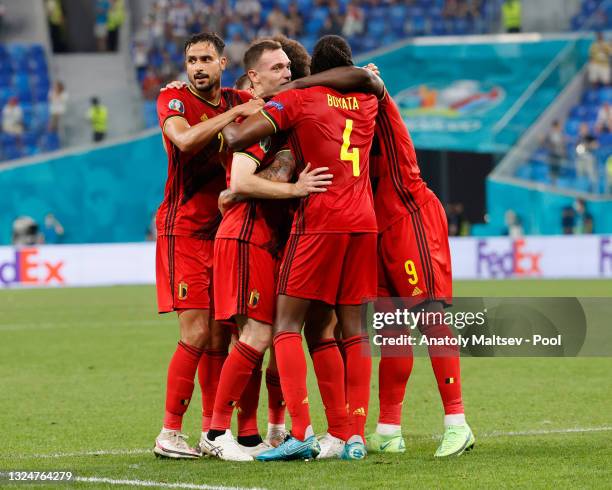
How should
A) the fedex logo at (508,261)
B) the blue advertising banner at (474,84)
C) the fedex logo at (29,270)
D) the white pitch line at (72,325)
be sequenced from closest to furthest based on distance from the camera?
the white pitch line at (72,325) < the fedex logo at (29,270) < the fedex logo at (508,261) < the blue advertising banner at (474,84)

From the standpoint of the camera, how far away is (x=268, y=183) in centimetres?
623

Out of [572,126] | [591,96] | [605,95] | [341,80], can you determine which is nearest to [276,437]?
[341,80]

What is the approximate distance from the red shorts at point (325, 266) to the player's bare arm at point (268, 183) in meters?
0.23

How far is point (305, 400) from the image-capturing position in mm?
6223

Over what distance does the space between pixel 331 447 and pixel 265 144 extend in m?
1.60

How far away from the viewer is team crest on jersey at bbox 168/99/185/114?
21.7ft

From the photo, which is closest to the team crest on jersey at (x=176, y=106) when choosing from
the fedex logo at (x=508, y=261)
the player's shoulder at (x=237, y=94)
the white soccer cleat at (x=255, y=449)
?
the player's shoulder at (x=237, y=94)

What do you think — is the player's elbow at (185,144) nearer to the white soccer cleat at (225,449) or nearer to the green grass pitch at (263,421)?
the white soccer cleat at (225,449)

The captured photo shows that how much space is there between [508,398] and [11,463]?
4.21 m

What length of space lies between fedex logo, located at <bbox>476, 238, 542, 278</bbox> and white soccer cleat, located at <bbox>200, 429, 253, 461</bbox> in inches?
764

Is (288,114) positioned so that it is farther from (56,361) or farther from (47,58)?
(47,58)

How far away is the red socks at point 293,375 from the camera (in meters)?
6.18

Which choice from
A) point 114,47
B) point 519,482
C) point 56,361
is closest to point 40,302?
point 56,361

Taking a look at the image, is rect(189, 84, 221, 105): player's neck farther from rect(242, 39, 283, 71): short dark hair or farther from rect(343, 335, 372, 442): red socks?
rect(343, 335, 372, 442): red socks
